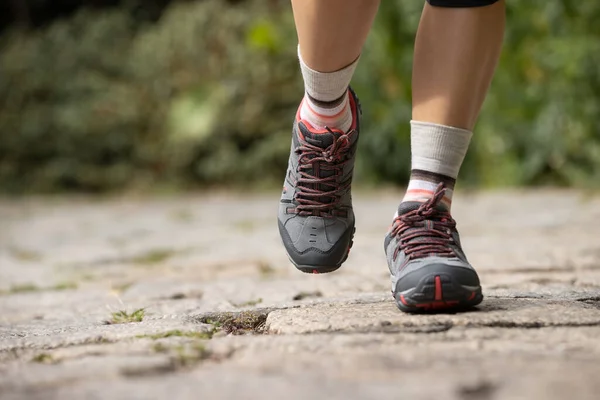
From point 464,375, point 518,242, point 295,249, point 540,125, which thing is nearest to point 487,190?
point 540,125

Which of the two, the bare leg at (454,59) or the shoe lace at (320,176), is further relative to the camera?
the shoe lace at (320,176)

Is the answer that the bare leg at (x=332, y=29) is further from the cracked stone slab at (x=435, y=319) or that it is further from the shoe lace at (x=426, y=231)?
the cracked stone slab at (x=435, y=319)

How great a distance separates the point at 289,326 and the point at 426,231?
31cm

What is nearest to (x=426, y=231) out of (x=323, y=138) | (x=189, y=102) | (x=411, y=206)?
(x=411, y=206)

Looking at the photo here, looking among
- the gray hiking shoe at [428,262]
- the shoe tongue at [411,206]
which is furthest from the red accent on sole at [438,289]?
the shoe tongue at [411,206]

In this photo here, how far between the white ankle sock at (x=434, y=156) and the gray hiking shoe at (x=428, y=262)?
2 centimetres

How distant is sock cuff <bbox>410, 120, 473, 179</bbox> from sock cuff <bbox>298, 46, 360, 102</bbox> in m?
0.14

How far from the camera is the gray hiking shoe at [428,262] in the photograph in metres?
1.25

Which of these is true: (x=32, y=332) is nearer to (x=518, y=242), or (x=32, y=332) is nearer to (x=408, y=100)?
(x=518, y=242)

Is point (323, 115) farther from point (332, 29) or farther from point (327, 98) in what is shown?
point (332, 29)

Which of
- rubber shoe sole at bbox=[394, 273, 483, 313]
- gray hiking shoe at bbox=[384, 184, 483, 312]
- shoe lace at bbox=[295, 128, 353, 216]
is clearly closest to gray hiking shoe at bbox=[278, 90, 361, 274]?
shoe lace at bbox=[295, 128, 353, 216]

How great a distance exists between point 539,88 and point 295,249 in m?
3.55

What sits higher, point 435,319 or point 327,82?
point 327,82

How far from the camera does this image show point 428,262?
1.29 meters
